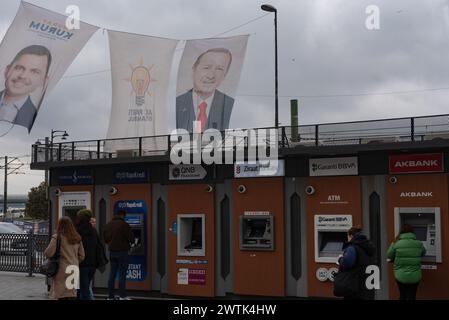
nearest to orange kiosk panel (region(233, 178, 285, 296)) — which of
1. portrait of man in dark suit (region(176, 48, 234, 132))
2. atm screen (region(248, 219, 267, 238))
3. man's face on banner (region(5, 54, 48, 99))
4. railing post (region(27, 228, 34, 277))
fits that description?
atm screen (region(248, 219, 267, 238))

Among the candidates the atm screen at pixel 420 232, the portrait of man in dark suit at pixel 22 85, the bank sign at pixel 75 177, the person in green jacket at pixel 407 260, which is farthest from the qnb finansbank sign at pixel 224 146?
the portrait of man in dark suit at pixel 22 85

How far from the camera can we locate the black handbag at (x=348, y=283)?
866cm

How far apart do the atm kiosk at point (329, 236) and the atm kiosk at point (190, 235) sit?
2.25m

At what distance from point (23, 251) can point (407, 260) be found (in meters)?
10.8

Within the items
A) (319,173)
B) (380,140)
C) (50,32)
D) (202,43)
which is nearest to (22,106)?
(50,32)

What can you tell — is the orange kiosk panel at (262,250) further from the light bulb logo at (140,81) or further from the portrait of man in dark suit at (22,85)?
the portrait of man in dark suit at (22,85)

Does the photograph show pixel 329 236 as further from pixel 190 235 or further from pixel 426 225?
pixel 190 235

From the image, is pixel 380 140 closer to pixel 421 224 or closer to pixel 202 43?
pixel 421 224

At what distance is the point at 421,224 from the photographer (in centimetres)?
1074

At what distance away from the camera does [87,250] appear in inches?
367

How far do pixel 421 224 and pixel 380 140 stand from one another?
1.50 metres

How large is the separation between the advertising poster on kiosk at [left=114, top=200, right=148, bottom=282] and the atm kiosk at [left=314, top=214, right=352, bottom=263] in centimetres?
350

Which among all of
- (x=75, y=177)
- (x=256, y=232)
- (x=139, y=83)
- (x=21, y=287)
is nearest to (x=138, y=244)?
(x=75, y=177)

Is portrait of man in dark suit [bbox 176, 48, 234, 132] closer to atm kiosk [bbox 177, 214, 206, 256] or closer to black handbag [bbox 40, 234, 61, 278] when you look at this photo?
atm kiosk [bbox 177, 214, 206, 256]
